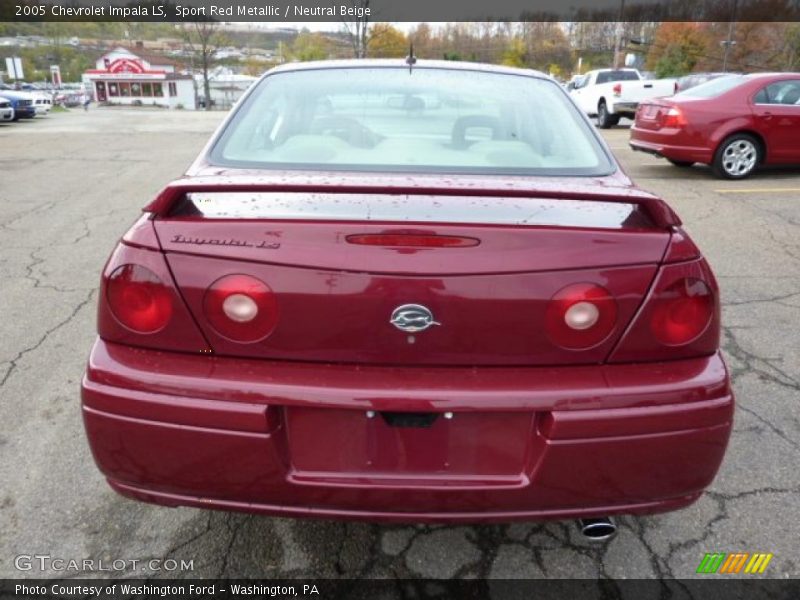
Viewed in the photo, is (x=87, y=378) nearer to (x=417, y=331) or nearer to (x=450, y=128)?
(x=417, y=331)

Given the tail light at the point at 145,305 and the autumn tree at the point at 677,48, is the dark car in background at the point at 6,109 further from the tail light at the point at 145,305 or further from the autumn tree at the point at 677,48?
the autumn tree at the point at 677,48

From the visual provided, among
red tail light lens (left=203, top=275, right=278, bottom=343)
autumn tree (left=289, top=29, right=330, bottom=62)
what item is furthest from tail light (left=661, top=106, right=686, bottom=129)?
autumn tree (left=289, top=29, right=330, bottom=62)

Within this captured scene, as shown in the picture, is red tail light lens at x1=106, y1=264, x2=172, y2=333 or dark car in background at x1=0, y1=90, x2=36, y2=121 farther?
dark car in background at x1=0, y1=90, x2=36, y2=121

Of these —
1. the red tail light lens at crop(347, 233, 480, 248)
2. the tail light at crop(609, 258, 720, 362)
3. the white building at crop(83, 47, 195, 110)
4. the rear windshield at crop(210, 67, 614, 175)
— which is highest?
the rear windshield at crop(210, 67, 614, 175)

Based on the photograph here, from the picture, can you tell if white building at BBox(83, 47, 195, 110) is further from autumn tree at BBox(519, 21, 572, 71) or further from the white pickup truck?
the white pickup truck

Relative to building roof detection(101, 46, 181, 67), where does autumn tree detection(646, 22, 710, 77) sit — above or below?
above

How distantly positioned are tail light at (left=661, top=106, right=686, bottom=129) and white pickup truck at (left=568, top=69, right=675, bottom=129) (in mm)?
7773

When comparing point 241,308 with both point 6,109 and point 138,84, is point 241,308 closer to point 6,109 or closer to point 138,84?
point 6,109

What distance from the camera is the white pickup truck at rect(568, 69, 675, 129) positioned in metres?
16.3

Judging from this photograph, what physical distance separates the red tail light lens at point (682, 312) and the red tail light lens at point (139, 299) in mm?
1253

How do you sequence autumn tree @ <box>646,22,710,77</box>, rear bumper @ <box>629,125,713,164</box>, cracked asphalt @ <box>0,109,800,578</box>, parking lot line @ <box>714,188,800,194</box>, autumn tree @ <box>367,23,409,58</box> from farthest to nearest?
autumn tree @ <box>646,22,710,77</box>
autumn tree @ <box>367,23,409,58</box>
rear bumper @ <box>629,125,713,164</box>
parking lot line @ <box>714,188,800,194</box>
cracked asphalt @ <box>0,109,800,578</box>

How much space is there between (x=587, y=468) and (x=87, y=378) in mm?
1311

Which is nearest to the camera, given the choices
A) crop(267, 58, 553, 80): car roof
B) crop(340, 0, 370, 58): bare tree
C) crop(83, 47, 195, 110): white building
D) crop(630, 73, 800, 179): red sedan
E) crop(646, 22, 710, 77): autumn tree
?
crop(267, 58, 553, 80): car roof

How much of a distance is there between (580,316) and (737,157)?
821 cm
